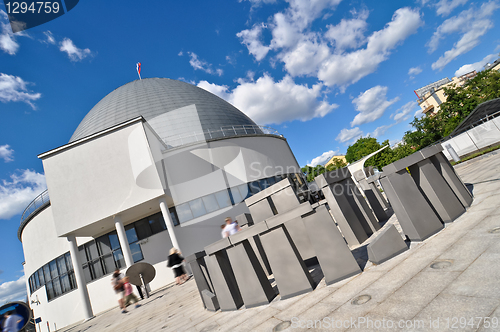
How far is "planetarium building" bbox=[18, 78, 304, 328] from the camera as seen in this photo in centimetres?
1648

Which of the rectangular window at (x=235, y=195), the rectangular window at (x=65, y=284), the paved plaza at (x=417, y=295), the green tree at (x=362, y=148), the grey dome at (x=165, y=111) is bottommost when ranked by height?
the paved plaza at (x=417, y=295)

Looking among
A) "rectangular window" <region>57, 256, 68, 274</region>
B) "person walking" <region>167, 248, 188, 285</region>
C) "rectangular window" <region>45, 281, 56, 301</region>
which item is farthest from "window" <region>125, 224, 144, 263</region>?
"rectangular window" <region>45, 281, 56, 301</region>

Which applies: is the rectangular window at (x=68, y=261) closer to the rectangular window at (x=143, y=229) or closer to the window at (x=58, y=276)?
the window at (x=58, y=276)

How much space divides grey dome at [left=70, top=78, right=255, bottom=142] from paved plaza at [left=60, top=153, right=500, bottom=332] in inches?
828

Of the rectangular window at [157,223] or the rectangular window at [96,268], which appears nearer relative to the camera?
the rectangular window at [96,268]

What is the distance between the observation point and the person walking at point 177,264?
12.9 meters

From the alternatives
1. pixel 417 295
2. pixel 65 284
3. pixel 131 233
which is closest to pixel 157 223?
pixel 131 233

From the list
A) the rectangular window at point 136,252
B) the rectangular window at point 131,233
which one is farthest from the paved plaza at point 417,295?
the rectangular window at point 131,233

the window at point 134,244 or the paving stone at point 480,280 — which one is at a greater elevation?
the window at point 134,244

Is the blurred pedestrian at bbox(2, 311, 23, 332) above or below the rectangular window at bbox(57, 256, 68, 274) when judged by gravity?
below

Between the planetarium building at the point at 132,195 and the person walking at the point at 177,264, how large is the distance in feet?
7.57

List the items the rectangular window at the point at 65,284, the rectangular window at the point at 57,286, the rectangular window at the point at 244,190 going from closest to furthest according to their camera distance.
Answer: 1. the rectangular window at the point at 65,284
2. the rectangular window at the point at 57,286
3. the rectangular window at the point at 244,190

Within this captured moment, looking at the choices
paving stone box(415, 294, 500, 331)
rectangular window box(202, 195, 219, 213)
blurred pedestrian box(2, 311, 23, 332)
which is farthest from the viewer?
rectangular window box(202, 195, 219, 213)

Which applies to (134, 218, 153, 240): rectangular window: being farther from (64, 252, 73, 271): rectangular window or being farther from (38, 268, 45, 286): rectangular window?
(38, 268, 45, 286): rectangular window
